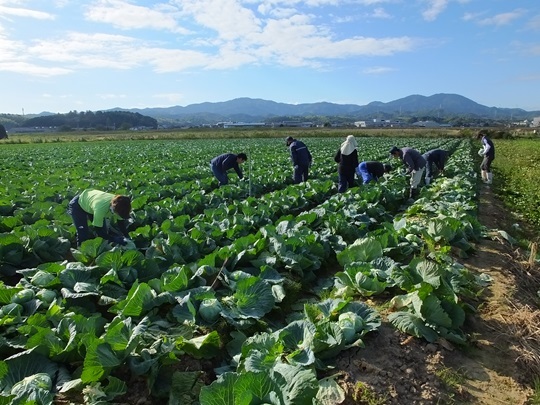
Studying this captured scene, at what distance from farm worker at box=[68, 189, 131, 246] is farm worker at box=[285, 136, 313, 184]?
7.06 metres

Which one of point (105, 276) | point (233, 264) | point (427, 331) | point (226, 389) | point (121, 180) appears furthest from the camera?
point (121, 180)

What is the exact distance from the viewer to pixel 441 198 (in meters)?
9.68

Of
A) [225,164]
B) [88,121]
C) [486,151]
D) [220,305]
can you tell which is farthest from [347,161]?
[88,121]

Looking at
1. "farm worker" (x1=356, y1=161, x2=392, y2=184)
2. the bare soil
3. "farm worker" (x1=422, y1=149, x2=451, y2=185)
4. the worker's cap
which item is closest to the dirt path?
the bare soil

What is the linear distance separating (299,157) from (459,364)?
10.0 meters

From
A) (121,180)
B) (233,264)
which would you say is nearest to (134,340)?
(233,264)

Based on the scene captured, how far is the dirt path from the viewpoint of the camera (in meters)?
3.09

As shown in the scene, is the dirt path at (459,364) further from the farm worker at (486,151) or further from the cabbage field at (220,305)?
the farm worker at (486,151)

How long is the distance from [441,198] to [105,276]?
7.79 meters

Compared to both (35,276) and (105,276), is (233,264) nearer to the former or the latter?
(105,276)

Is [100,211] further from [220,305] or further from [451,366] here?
[451,366]

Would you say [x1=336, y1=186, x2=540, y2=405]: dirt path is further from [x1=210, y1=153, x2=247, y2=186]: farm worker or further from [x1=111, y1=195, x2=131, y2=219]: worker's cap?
[x1=210, y1=153, x2=247, y2=186]: farm worker

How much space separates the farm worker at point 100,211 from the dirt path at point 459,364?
11.0 feet

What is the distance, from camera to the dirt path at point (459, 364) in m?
3.09
